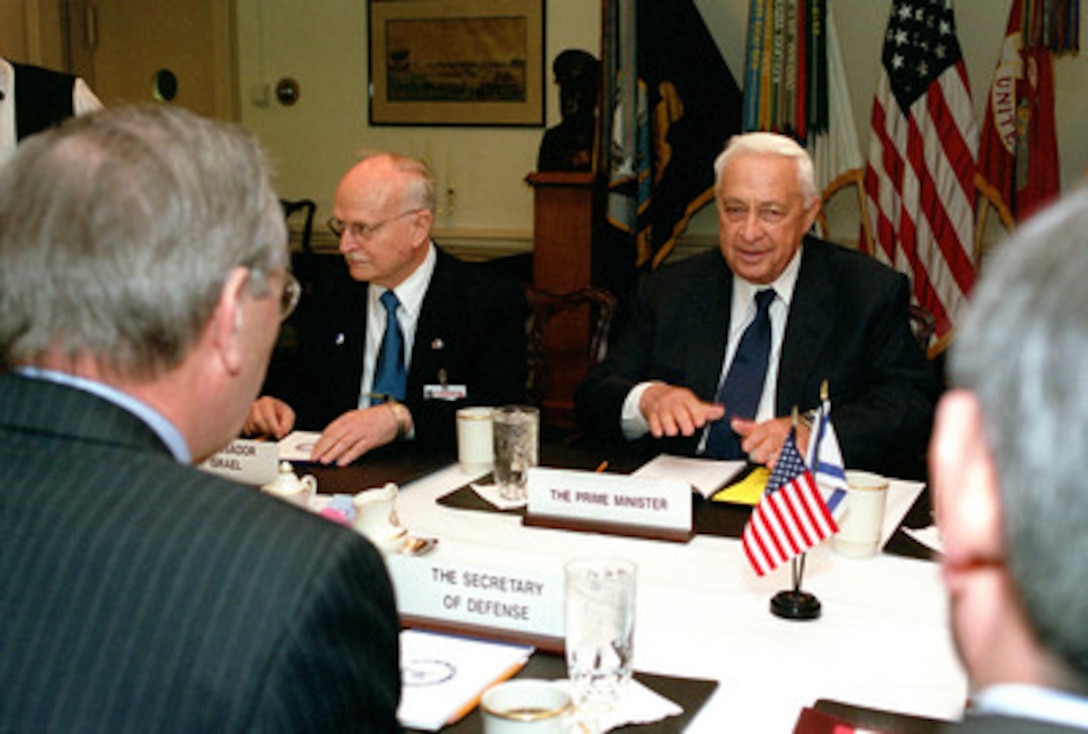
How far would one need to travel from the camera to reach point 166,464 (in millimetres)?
981

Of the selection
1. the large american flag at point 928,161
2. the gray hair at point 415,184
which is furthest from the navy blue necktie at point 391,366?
the large american flag at point 928,161

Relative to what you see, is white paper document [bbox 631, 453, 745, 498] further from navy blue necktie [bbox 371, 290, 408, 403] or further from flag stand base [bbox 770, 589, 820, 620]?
navy blue necktie [bbox 371, 290, 408, 403]

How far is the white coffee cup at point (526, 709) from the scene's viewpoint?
1170 millimetres

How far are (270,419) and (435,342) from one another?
0.55m

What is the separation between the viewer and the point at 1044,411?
1.70ft

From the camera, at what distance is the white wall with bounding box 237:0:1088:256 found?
256 inches

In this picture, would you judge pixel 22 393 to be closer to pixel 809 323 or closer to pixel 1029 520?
pixel 1029 520

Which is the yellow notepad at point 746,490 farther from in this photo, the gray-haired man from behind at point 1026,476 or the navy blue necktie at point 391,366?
the gray-haired man from behind at point 1026,476

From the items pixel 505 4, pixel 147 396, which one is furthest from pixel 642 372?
pixel 505 4

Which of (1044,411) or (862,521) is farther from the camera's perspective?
(862,521)

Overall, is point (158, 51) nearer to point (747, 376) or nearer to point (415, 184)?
point (415, 184)

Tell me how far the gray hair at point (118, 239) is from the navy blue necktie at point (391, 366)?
1.99 meters

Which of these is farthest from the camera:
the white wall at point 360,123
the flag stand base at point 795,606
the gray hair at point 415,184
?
the white wall at point 360,123

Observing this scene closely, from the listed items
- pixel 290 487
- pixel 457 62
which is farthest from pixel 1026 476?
pixel 457 62
